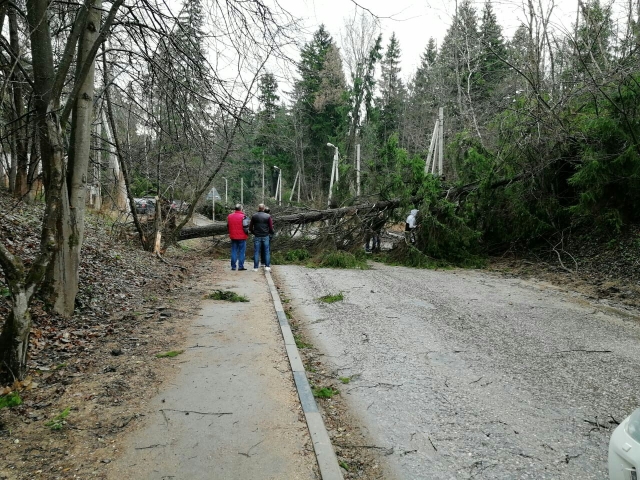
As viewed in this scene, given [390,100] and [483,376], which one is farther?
[390,100]

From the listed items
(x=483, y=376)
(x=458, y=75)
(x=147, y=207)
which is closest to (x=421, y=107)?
(x=458, y=75)

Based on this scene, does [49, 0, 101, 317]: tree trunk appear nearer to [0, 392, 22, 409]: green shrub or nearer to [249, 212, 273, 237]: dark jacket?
[0, 392, 22, 409]: green shrub

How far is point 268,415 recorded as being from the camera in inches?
147

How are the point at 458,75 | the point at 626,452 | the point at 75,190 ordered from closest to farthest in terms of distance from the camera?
the point at 626,452 → the point at 75,190 → the point at 458,75

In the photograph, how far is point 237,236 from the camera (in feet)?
42.4

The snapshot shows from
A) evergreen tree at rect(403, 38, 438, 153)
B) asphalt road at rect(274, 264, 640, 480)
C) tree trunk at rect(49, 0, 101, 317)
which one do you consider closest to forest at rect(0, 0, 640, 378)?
tree trunk at rect(49, 0, 101, 317)

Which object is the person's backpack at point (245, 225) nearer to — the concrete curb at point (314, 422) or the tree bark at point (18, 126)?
the tree bark at point (18, 126)

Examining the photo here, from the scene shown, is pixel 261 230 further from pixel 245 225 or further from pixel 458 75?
pixel 458 75

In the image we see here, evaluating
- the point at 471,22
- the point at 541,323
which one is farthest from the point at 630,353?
the point at 471,22

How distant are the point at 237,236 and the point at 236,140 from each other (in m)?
3.04

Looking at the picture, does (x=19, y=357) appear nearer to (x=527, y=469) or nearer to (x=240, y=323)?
(x=240, y=323)

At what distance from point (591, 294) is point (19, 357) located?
391 inches

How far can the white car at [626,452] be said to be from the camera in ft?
6.85

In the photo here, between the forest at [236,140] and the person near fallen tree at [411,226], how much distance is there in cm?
26
